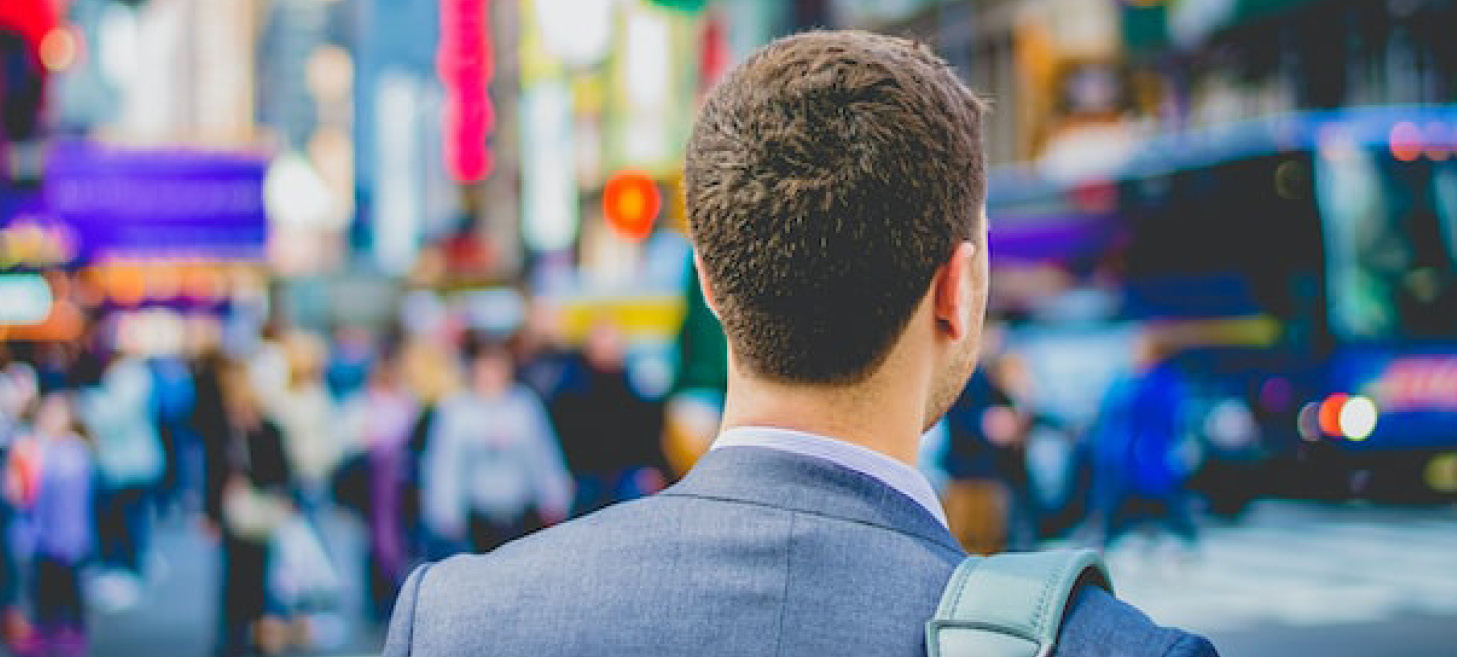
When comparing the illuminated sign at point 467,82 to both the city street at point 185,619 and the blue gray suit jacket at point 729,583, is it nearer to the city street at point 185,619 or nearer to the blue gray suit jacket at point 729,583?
the city street at point 185,619

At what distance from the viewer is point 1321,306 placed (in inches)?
704

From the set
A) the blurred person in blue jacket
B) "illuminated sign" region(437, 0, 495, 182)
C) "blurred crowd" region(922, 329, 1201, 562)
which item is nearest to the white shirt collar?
"blurred crowd" region(922, 329, 1201, 562)

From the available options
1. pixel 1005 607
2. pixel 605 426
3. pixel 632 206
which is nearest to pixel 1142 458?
pixel 632 206

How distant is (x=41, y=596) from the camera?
11242 mm

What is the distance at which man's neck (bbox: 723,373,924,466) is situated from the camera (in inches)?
Result: 63.5

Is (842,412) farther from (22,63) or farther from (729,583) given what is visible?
(22,63)

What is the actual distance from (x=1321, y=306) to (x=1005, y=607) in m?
17.4

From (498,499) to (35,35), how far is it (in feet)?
17.1

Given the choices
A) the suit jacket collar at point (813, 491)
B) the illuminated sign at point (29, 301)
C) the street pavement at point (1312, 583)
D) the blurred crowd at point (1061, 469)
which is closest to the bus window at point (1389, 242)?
the street pavement at point (1312, 583)

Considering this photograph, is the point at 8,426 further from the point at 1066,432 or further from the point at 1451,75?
the point at 1451,75

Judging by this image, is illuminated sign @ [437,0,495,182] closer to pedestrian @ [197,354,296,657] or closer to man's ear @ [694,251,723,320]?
pedestrian @ [197,354,296,657]

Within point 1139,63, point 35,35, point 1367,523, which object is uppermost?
point 1139,63

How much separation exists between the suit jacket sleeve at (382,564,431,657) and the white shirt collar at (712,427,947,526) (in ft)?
1.04

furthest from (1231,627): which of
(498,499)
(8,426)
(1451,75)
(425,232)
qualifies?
(425,232)
